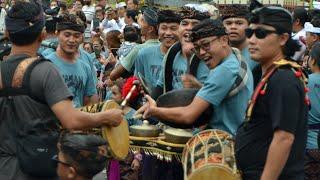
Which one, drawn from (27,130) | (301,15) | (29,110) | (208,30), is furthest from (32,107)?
(301,15)

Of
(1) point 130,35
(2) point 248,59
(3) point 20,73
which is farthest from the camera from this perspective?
(1) point 130,35

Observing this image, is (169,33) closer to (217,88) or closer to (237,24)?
(237,24)

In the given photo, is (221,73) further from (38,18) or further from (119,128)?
(38,18)

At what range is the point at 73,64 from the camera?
7.45 meters

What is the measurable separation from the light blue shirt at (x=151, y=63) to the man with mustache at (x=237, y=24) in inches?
33.0

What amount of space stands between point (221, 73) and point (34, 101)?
1.52m

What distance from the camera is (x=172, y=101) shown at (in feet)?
19.4

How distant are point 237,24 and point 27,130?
10.4 feet

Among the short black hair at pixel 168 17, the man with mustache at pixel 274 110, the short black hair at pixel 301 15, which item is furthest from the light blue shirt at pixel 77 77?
the short black hair at pixel 301 15

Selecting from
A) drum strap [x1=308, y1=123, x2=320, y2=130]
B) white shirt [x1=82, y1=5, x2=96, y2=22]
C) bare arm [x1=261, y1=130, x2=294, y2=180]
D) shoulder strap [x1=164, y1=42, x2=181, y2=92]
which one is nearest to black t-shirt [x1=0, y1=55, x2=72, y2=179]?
bare arm [x1=261, y1=130, x2=294, y2=180]

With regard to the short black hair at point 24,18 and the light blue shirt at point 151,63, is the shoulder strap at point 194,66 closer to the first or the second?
the light blue shirt at point 151,63

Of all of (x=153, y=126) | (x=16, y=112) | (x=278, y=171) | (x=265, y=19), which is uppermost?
(x=265, y=19)

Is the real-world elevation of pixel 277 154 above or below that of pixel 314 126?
above

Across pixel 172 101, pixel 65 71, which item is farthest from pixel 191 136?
pixel 65 71
